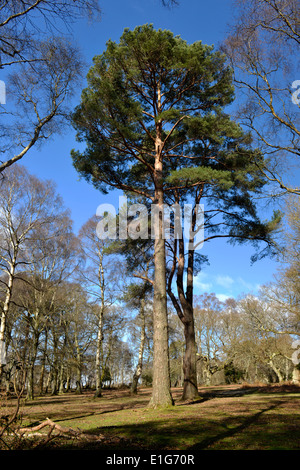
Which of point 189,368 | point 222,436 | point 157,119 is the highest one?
point 157,119

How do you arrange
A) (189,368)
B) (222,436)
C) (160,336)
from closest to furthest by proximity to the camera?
(222,436) < (160,336) < (189,368)

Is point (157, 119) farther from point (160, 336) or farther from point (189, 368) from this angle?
point (189, 368)

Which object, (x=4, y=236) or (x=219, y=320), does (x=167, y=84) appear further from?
(x=219, y=320)

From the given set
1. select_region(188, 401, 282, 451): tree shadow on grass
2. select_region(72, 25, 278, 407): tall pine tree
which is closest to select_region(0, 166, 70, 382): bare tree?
select_region(72, 25, 278, 407): tall pine tree

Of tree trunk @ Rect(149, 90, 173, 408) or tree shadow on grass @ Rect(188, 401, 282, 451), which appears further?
tree trunk @ Rect(149, 90, 173, 408)

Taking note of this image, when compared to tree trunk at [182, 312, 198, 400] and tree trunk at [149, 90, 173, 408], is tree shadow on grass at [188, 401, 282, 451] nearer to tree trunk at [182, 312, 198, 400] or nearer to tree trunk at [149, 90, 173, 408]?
tree trunk at [149, 90, 173, 408]

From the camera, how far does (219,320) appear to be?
3228 centimetres

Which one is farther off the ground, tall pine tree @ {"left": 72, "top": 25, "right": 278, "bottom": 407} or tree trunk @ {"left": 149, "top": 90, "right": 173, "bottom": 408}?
tall pine tree @ {"left": 72, "top": 25, "right": 278, "bottom": 407}

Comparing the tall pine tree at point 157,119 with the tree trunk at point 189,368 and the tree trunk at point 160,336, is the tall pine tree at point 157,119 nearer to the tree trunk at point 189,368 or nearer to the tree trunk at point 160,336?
the tree trunk at point 160,336

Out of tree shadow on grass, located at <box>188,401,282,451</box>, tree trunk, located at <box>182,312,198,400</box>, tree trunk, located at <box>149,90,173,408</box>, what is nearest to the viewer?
tree shadow on grass, located at <box>188,401,282,451</box>

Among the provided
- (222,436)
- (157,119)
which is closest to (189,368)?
(222,436)

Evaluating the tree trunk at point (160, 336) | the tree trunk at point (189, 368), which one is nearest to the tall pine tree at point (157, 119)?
the tree trunk at point (160, 336)
